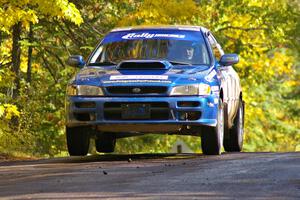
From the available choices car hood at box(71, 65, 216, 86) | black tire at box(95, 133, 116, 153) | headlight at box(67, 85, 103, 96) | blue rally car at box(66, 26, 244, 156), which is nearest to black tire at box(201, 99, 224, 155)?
blue rally car at box(66, 26, 244, 156)

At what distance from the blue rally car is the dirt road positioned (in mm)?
400

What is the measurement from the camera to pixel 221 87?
43.7 feet

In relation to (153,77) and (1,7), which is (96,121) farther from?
(1,7)

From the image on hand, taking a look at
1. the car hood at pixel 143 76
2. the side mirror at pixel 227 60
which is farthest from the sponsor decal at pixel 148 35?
the car hood at pixel 143 76

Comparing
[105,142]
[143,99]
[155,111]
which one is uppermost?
[143,99]

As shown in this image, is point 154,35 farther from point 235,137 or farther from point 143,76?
point 235,137

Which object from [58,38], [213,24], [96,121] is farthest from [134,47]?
[213,24]

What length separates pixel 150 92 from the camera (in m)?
12.5

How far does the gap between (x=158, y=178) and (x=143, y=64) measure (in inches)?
132

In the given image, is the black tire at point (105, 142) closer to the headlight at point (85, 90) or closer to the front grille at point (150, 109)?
the headlight at point (85, 90)

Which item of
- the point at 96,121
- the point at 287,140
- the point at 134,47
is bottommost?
the point at 287,140

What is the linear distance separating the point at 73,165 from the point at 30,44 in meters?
8.09

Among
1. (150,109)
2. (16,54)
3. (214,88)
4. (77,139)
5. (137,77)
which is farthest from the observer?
(16,54)

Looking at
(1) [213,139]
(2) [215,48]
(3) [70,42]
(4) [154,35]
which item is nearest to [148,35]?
(4) [154,35]
